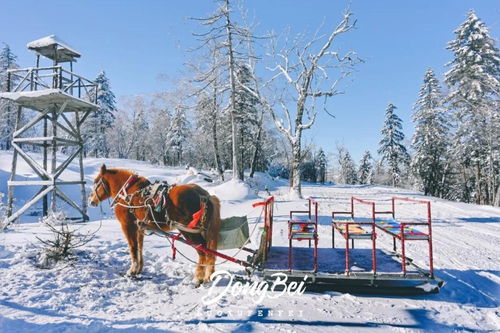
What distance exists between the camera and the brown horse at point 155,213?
5.58 metres

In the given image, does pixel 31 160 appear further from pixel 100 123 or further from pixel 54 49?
pixel 100 123

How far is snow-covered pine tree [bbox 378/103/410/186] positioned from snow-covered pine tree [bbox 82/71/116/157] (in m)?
44.7

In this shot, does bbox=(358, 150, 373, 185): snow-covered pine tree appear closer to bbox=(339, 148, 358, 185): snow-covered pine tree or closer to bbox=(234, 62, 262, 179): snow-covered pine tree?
bbox=(339, 148, 358, 185): snow-covered pine tree

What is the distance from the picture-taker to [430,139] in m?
34.4

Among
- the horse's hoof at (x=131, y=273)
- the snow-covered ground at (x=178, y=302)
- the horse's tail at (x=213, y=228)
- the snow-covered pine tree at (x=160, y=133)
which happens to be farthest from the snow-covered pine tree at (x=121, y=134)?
the horse's tail at (x=213, y=228)

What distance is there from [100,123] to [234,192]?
1598 inches

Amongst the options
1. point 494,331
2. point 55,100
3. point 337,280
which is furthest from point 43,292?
point 55,100

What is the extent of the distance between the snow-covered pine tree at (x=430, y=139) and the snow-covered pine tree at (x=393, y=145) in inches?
344

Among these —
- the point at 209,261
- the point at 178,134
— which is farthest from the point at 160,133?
the point at 209,261

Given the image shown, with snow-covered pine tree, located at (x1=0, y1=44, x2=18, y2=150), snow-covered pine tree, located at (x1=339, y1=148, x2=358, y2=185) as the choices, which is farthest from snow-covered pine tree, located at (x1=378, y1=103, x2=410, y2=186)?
snow-covered pine tree, located at (x1=0, y1=44, x2=18, y2=150)

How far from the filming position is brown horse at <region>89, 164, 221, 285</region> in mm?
5582

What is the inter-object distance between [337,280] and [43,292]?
188 inches

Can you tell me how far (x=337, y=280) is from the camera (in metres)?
4.71

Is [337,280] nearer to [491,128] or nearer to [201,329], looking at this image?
[201,329]
